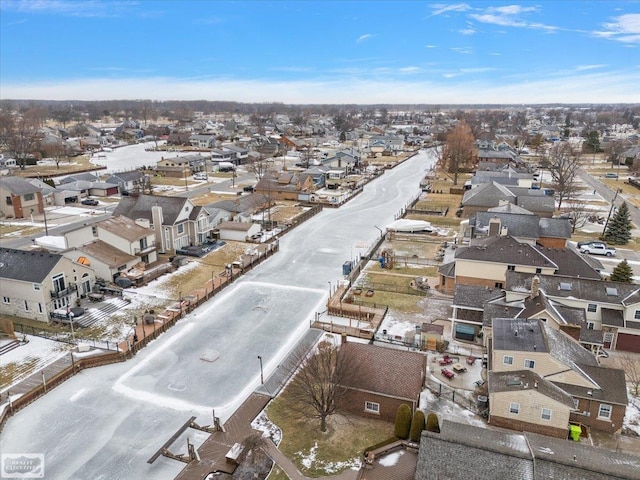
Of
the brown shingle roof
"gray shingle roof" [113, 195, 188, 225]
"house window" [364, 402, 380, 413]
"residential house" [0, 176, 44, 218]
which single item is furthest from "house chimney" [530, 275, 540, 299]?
"residential house" [0, 176, 44, 218]

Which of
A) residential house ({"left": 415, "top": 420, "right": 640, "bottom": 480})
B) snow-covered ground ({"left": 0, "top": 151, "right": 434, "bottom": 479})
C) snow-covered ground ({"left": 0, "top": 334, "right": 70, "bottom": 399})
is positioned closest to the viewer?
residential house ({"left": 415, "top": 420, "right": 640, "bottom": 480})

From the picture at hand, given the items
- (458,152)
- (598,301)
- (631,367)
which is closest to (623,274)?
(598,301)

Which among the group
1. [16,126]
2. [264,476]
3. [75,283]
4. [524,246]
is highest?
[16,126]

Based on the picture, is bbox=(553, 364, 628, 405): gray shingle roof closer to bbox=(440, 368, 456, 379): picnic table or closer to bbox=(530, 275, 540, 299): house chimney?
bbox=(440, 368, 456, 379): picnic table

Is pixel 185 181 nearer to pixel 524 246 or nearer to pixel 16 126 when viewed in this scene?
pixel 524 246

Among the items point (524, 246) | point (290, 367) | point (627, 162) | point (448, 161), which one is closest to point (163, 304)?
point (290, 367)

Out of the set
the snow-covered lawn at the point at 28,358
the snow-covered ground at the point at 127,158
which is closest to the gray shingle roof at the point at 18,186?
the snow-covered ground at the point at 127,158

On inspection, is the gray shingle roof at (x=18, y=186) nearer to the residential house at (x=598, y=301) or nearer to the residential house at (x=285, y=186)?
the residential house at (x=285, y=186)
